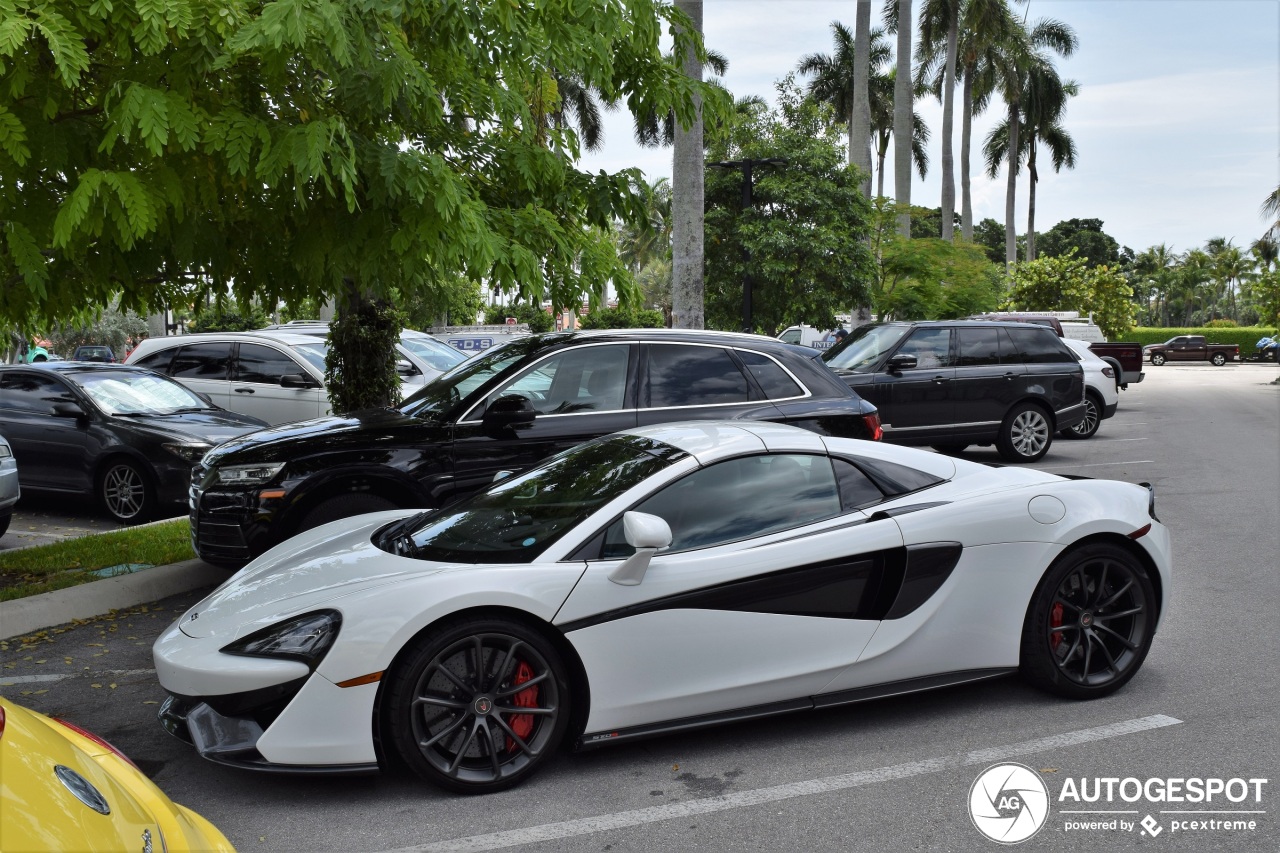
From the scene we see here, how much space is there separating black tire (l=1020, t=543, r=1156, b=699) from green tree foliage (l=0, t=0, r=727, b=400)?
3399mm

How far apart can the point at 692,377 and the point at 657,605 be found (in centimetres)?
343

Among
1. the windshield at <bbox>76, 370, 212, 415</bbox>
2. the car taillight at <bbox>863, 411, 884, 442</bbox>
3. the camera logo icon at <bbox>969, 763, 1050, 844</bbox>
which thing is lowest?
A: the camera logo icon at <bbox>969, 763, 1050, 844</bbox>

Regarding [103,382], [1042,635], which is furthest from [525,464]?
[103,382]

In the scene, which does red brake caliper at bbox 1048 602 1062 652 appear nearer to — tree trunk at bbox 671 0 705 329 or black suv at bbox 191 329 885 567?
black suv at bbox 191 329 885 567

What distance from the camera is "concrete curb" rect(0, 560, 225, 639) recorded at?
664 centimetres

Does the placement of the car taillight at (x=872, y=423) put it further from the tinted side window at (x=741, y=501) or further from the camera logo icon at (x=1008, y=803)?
the camera logo icon at (x=1008, y=803)

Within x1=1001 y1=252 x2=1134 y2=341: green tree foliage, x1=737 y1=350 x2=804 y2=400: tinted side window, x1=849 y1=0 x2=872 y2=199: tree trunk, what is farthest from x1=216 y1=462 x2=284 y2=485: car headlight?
x1=1001 y1=252 x2=1134 y2=341: green tree foliage

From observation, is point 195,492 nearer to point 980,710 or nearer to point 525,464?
point 525,464

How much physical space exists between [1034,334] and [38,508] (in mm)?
12394

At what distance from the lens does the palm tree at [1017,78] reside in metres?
48.2

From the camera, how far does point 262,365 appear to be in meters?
13.6

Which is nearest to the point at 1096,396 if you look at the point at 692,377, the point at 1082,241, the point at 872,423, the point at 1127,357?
the point at 1127,357

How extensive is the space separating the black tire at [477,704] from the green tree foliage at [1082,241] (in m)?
103

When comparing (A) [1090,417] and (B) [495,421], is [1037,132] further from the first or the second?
(B) [495,421]
